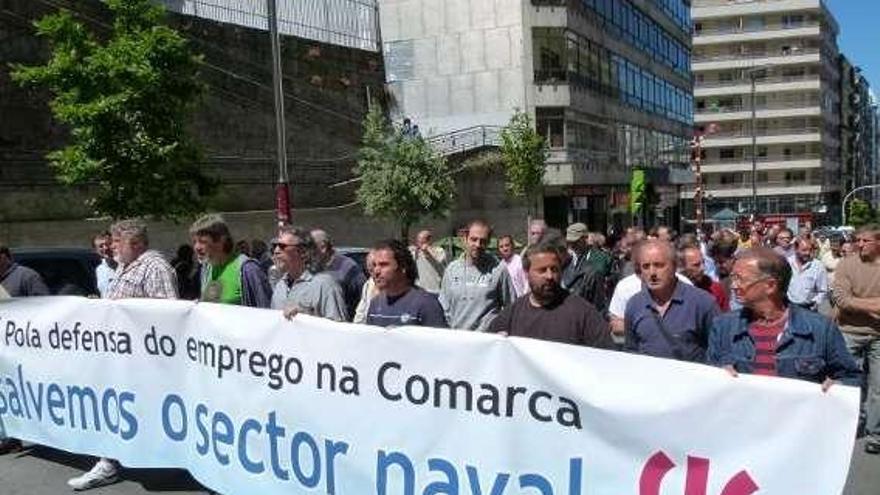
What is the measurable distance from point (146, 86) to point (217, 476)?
12.5m

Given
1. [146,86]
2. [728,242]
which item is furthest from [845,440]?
[146,86]

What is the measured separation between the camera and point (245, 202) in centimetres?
2991

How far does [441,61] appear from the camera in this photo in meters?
43.4

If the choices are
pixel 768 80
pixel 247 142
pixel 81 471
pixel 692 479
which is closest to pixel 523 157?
pixel 247 142

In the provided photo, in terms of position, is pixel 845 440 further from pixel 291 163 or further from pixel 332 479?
pixel 291 163

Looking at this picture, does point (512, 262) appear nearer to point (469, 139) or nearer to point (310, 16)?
point (310, 16)

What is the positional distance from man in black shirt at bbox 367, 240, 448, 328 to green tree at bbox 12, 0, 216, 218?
12.1 meters

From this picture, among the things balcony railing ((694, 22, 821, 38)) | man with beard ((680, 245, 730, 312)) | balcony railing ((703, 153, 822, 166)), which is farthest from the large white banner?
balcony railing ((694, 22, 821, 38))

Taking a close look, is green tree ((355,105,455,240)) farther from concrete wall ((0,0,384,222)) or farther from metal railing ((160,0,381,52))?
metal railing ((160,0,381,52))

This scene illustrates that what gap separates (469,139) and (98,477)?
36594 millimetres

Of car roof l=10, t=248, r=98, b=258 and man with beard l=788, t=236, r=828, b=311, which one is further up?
car roof l=10, t=248, r=98, b=258

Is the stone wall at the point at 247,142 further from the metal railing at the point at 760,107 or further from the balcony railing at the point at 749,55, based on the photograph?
the balcony railing at the point at 749,55

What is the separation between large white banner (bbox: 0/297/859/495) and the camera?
3.87 metres

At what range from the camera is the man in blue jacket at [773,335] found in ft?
14.0
